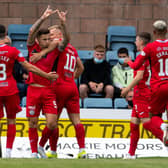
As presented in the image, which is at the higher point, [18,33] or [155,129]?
[18,33]

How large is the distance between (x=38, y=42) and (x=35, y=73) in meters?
0.55

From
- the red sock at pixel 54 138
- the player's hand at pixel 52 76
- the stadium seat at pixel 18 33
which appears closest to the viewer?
the player's hand at pixel 52 76

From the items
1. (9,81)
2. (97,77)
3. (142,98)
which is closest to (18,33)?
(97,77)

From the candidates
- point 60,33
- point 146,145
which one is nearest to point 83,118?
point 146,145

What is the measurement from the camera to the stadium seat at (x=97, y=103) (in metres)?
9.59

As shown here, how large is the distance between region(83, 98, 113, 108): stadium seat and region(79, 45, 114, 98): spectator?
0.19 metres

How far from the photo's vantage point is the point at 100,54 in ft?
33.1

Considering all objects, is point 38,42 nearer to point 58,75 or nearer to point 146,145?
point 58,75

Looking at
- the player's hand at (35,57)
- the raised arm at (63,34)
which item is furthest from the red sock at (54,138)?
the raised arm at (63,34)

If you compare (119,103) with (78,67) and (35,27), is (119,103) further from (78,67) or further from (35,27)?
(35,27)

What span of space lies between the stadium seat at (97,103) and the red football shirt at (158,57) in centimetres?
310

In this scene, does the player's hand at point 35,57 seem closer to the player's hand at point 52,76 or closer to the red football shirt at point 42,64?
the red football shirt at point 42,64

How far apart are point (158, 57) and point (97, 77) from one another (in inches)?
140

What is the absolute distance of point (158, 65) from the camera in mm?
6531
